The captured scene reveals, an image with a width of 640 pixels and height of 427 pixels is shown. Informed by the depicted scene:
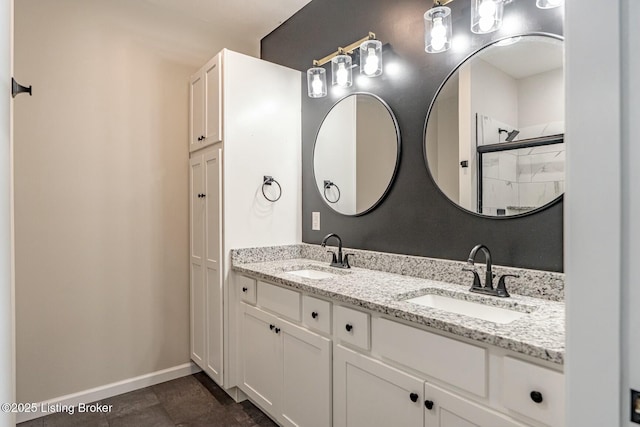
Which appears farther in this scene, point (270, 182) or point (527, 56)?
point (270, 182)

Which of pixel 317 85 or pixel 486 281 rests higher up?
pixel 317 85

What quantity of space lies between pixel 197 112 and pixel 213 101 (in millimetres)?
290

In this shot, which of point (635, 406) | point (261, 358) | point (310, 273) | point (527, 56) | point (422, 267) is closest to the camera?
point (635, 406)

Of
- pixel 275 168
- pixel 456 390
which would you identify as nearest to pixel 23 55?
pixel 275 168

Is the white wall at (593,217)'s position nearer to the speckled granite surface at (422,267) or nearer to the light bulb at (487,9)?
the speckled granite surface at (422,267)

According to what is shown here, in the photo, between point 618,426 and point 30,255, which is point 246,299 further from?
point 618,426

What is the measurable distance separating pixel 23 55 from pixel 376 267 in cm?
248

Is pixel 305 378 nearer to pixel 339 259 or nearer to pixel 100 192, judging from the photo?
pixel 339 259

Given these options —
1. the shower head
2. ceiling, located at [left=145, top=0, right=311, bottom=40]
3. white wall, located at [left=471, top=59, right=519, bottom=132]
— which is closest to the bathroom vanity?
the shower head

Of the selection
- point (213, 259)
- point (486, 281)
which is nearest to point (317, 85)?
point (213, 259)

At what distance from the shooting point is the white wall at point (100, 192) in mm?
2182

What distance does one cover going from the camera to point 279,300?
1891 millimetres

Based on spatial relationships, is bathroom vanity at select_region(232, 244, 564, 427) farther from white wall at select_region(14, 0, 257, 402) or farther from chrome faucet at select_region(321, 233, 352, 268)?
white wall at select_region(14, 0, 257, 402)

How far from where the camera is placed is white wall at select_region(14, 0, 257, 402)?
2.18m
